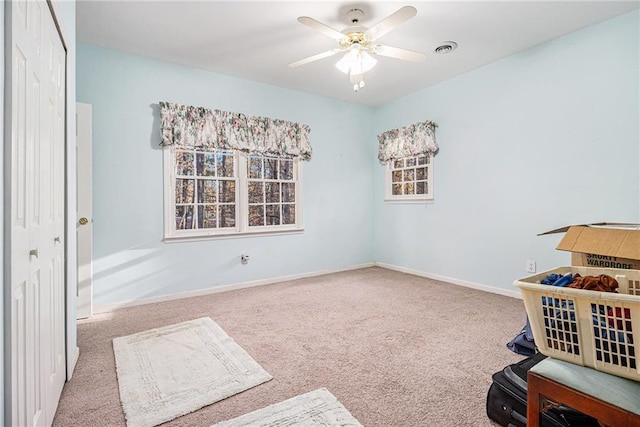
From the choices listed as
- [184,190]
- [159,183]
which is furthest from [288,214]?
[159,183]

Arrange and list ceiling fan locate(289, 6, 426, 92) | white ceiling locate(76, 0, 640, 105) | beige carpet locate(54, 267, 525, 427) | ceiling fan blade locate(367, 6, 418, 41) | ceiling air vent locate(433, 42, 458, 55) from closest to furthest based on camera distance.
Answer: beige carpet locate(54, 267, 525, 427)
ceiling fan blade locate(367, 6, 418, 41)
ceiling fan locate(289, 6, 426, 92)
white ceiling locate(76, 0, 640, 105)
ceiling air vent locate(433, 42, 458, 55)

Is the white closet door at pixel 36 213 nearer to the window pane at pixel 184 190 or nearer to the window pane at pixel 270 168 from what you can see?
the window pane at pixel 184 190

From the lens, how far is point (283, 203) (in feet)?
15.1

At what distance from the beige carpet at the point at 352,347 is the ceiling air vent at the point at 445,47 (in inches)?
104

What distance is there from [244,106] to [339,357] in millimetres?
3233

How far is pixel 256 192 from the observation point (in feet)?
14.3

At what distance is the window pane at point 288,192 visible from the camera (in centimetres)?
462

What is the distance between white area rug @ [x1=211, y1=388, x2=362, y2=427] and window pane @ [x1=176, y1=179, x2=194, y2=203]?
2.74 metres

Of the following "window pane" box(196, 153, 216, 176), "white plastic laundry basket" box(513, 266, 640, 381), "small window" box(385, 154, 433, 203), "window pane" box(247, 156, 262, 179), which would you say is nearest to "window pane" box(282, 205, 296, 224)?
"window pane" box(247, 156, 262, 179)

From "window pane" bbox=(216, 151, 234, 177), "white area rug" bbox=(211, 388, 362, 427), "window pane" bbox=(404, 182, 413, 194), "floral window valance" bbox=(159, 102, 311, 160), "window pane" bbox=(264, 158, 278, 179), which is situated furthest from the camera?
"window pane" bbox=(404, 182, 413, 194)

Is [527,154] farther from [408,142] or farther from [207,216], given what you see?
[207,216]

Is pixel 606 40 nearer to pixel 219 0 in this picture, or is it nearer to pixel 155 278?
pixel 219 0

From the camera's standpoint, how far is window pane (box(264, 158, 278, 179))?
14.6 ft

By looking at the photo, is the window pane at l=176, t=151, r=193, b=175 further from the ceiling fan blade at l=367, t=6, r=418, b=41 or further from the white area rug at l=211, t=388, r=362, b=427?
the white area rug at l=211, t=388, r=362, b=427
